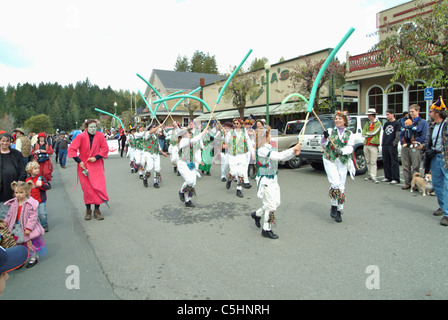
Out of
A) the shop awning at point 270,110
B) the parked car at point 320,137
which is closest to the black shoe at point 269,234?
the parked car at point 320,137

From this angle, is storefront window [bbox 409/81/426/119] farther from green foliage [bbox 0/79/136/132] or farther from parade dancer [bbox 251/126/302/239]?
green foliage [bbox 0/79/136/132]

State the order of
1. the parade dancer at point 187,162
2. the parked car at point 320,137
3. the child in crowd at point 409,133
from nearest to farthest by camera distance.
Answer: the parade dancer at point 187,162 → the child in crowd at point 409,133 → the parked car at point 320,137

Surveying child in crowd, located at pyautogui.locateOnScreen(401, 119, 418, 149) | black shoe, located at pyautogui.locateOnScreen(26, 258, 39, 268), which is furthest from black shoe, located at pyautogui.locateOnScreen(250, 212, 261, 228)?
child in crowd, located at pyautogui.locateOnScreen(401, 119, 418, 149)

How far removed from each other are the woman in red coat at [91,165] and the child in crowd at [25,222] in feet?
5.78

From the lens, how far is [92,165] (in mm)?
6293

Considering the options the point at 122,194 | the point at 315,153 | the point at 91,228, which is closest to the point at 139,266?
the point at 91,228

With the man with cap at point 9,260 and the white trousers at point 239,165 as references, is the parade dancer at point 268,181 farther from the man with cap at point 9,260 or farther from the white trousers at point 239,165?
the white trousers at point 239,165

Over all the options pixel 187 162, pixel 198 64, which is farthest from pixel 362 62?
pixel 198 64

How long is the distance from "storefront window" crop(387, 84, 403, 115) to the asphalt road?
1249 centimetres

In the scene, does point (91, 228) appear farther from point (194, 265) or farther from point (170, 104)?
point (170, 104)

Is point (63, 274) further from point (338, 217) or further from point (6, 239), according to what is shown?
point (338, 217)

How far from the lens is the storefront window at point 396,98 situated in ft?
58.9

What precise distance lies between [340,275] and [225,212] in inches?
125

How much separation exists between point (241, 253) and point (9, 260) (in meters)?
2.74
